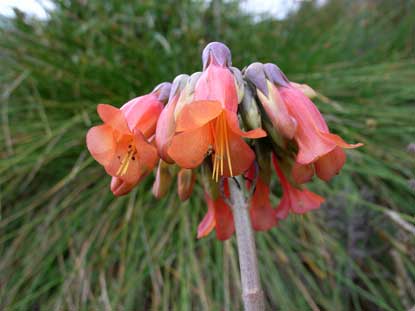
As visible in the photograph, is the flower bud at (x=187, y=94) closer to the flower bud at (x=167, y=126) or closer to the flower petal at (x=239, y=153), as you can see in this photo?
the flower bud at (x=167, y=126)

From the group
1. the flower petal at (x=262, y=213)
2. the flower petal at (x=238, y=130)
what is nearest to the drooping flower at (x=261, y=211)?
the flower petal at (x=262, y=213)

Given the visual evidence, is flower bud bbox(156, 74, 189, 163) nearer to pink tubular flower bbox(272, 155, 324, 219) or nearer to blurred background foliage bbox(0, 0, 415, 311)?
pink tubular flower bbox(272, 155, 324, 219)

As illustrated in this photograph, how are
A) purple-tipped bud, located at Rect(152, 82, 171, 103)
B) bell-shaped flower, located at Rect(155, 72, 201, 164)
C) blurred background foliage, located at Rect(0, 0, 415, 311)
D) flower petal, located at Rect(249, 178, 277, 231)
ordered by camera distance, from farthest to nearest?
blurred background foliage, located at Rect(0, 0, 415, 311)
flower petal, located at Rect(249, 178, 277, 231)
purple-tipped bud, located at Rect(152, 82, 171, 103)
bell-shaped flower, located at Rect(155, 72, 201, 164)

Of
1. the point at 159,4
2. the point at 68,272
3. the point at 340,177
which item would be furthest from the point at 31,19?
the point at 340,177

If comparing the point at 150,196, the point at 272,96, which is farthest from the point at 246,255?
the point at 150,196

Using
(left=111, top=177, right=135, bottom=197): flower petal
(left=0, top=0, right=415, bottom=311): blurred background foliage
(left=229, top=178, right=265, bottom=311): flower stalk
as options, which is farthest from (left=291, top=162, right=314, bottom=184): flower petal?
(left=0, top=0, right=415, bottom=311): blurred background foliage

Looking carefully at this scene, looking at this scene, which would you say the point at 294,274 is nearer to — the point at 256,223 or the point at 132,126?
the point at 256,223
